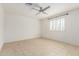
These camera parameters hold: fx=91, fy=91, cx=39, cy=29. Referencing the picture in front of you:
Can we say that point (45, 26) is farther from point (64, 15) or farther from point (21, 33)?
point (21, 33)

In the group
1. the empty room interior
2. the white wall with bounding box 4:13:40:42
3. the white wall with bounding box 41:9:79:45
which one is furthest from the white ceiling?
the white wall with bounding box 4:13:40:42

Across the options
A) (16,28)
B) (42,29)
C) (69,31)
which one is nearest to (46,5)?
(42,29)

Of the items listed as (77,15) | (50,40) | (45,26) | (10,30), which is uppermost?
(77,15)

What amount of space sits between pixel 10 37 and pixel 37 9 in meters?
2.29

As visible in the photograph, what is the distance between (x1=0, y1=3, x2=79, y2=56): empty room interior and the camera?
292cm

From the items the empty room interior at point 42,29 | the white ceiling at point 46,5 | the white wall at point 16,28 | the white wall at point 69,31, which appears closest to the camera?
the white ceiling at point 46,5

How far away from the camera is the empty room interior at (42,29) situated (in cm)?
292

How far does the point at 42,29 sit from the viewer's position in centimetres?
327

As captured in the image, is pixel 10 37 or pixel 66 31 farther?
pixel 10 37

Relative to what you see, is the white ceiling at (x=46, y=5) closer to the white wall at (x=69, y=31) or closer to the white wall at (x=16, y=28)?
the white wall at (x=69, y=31)

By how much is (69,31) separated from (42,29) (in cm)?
125

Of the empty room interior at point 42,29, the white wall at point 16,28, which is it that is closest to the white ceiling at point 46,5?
the empty room interior at point 42,29

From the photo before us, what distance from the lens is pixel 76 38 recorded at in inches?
141

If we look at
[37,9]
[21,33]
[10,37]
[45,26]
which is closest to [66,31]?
[45,26]
